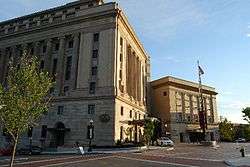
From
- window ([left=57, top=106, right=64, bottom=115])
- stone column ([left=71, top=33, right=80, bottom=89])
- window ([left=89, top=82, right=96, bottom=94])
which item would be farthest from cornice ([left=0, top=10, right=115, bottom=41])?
window ([left=57, top=106, right=64, bottom=115])

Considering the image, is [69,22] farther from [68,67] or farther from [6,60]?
[6,60]

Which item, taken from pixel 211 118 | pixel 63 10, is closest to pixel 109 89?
pixel 63 10

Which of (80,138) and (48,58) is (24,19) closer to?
(48,58)

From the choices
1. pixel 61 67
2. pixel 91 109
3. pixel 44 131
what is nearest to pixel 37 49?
pixel 61 67

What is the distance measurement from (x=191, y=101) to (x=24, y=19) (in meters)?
50.3

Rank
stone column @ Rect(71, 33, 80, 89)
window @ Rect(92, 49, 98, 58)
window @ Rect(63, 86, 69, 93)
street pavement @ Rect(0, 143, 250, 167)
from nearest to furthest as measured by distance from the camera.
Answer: street pavement @ Rect(0, 143, 250, 167) → window @ Rect(92, 49, 98, 58) → stone column @ Rect(71, 33, 80, 89) → window @ Rect(63, 86, 69, 93)

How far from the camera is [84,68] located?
53625mm

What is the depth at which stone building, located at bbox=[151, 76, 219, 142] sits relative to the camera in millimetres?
77312

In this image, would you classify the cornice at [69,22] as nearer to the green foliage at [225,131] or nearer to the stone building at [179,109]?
the stone building at [179,109]

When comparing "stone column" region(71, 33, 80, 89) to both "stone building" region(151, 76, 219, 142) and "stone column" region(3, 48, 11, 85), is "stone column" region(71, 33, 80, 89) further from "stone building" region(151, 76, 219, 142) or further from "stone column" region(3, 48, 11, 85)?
"stone building" region(151, 76, 219, 142)

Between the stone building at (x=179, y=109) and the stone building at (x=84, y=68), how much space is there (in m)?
15.4

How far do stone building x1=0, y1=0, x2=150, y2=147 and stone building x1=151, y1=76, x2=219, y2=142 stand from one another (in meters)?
15.4

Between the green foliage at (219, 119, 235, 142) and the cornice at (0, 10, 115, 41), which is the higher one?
the cornice at (0, 10, 115, 41)

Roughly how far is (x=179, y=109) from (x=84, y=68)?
3611 cm
